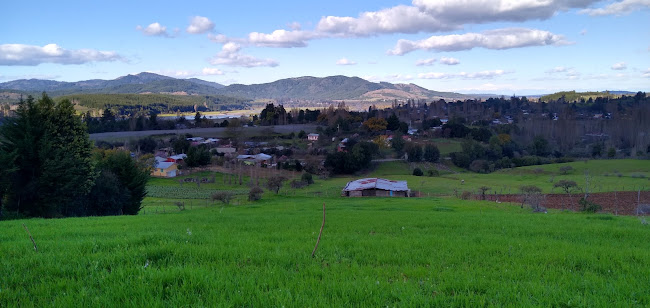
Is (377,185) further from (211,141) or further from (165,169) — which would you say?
(211,141)

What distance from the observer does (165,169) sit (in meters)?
70.4

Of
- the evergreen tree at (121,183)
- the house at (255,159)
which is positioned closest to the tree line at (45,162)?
the evergreen tree at (121,183)

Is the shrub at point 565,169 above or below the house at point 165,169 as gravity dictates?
above

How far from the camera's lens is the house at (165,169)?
69812 millimetres

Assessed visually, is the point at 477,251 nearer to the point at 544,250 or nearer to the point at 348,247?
the point at 544,250

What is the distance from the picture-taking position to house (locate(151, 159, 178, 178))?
229ft

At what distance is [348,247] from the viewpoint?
23.4 feet

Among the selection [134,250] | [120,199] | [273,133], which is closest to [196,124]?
[273,133]

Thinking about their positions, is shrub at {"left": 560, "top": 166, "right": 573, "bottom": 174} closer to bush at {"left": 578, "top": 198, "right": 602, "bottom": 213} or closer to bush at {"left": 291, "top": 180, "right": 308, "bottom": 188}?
bush at {"left": 578, "top": 198, "right": 602, "bottom": 213}

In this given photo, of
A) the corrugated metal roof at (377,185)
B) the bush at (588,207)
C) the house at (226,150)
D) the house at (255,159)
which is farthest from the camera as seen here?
the house at (226,150)

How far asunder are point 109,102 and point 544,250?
20282 cm

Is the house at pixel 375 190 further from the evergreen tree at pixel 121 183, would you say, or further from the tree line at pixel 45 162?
the tree line at pixel 45 162

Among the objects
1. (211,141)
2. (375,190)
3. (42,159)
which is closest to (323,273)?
(42,159)

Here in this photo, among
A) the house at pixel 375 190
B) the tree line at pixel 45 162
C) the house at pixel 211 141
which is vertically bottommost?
the house at pixel 375 190
